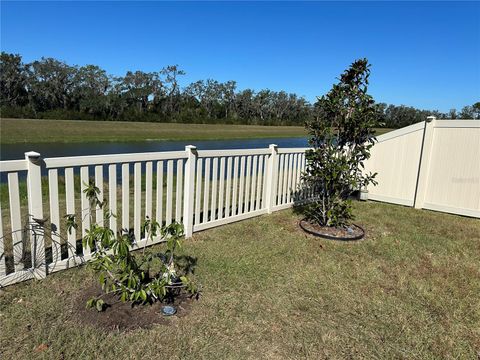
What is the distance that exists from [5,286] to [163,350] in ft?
5.27

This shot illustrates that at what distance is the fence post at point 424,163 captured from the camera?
6.12 metres

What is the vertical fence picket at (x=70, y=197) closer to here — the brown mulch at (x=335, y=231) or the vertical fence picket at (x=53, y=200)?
the vertical fence picket at (x=53, y=200)

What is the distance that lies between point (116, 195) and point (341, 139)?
3.04 meters

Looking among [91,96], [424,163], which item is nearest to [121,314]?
[424,163]

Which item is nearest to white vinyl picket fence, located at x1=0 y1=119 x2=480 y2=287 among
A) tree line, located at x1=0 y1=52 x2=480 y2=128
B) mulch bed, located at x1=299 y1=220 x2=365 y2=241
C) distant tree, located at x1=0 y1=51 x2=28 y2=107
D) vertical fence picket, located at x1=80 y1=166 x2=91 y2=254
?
Answer: vertical fence picket, located at x1=80 y1=166 x2=91 y2=254

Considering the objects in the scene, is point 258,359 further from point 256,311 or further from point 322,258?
point 322,258

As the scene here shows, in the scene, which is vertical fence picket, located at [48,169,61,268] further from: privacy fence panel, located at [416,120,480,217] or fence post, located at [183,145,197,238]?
privacy fence panel, located at [416,120,480,217]

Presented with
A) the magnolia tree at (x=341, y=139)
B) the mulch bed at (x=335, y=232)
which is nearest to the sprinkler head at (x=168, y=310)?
the mulch bed at (x=335, y=232)

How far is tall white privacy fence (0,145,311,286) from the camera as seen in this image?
2807mm

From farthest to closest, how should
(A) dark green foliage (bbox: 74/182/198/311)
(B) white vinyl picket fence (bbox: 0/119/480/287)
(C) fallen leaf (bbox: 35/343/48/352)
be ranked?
(B) white vinyl picket fence (bbox: 0/119/480/287) → (A) dark green foliage (bbox: 74/182/198/311) → (C) fallen leaf (bbox: 35/343/48/352)

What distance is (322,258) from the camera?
150 inches

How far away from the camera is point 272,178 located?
5379mm

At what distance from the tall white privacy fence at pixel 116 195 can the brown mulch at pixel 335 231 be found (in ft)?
3.02

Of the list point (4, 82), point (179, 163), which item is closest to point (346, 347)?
point (179, 163)
